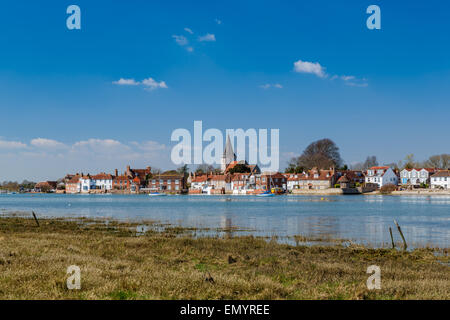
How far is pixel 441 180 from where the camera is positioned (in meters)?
154

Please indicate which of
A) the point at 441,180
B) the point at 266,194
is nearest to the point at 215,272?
the point at 441,180

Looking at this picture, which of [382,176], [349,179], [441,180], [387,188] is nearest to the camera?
[441,180]

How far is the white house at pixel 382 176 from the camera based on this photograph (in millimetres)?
166250

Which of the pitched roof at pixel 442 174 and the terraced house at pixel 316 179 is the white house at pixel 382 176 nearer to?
the pitched roof at pixel 442 174

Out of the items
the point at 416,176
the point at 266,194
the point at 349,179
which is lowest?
the point at 266,194

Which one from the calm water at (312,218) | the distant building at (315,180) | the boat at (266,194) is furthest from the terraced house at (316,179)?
the calm water at (312,218)

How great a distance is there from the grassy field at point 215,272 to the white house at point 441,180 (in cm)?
14444

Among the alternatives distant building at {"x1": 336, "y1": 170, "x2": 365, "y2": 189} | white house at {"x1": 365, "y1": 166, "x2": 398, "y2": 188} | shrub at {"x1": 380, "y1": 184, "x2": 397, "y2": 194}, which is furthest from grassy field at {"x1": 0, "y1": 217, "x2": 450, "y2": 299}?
white house at {"x1": 365, "y1": 166, "x2": 398, "y2": 188}

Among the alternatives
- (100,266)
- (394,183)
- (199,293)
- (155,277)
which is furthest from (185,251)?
(394,183)

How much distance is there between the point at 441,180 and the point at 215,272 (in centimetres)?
16086

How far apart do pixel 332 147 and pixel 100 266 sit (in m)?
179

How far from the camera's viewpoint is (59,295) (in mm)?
10438

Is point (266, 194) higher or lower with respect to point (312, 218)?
lower

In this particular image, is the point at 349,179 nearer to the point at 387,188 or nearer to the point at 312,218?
the point at 387,188
